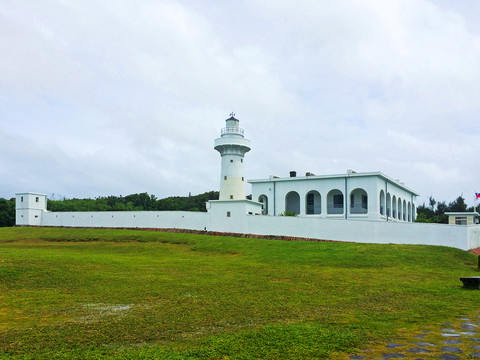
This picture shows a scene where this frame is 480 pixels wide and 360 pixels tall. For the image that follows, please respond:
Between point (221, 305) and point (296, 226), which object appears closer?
point (221, 305)

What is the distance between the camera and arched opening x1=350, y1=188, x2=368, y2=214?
36.7 m

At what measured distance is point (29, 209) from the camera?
4069 cm

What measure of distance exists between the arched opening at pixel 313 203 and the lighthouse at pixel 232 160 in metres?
5.98

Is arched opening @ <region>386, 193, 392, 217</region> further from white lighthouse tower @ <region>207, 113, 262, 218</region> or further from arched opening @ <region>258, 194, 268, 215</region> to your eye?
white lighthouse tower @ <region>207, 113, 262, 218</region>

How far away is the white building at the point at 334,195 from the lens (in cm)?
3450

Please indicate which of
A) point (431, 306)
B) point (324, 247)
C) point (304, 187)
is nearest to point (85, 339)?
point (431, 306)

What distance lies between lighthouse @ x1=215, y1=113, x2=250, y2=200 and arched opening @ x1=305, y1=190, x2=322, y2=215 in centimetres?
598

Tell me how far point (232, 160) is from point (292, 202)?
6.97m

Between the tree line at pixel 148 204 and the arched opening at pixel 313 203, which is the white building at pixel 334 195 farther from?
the tree line at pixel 148 204

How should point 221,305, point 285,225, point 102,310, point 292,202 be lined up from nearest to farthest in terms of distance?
point 102,310, point 221,305, point 285,225, point 292,202

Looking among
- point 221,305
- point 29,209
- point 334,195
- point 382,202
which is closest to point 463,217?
point 382,202

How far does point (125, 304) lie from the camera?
28.7ft

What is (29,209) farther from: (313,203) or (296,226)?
(313,203)

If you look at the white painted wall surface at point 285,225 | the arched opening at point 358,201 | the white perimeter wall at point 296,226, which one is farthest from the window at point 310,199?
the white perimeter wall at point 296,226
